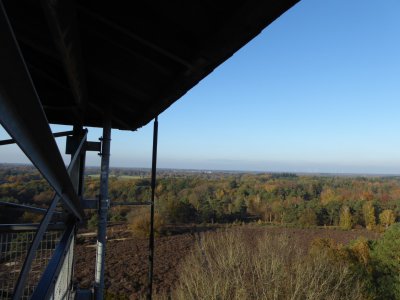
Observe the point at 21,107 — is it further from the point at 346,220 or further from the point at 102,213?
the point at 346,220

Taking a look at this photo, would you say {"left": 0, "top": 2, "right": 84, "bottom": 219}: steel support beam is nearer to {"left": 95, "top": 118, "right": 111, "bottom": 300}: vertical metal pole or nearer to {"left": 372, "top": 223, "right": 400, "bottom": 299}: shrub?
{"left": 95, "top": 118, "right": 111, "bottom": 300}: vertical metal pole

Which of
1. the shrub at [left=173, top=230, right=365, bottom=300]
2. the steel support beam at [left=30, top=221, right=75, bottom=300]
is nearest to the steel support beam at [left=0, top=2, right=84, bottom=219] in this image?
the steel support beam at [left=30, top=221, right=75, bottom=300]

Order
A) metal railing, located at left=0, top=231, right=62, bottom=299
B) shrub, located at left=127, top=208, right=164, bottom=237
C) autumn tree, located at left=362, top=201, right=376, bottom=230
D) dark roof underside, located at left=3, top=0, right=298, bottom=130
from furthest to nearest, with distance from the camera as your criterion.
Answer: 1. autumn tree, located at left=362, top=201, right=376, bottom=230
2. shrub, located at left=127, top=208, right=164, bottom=237
3. metal railing, located at left=0, top=231, right=62, bottom=299
4. dark roof underside, located at left=3, top=0, right=298, bottom=130

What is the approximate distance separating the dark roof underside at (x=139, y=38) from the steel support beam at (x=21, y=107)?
0.51 metres

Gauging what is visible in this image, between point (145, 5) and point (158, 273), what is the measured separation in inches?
913

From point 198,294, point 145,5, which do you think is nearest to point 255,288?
point 198,294

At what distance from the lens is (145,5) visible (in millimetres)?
1423

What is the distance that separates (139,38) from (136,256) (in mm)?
26848

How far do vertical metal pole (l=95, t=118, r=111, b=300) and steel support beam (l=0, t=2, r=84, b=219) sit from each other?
2.44 m

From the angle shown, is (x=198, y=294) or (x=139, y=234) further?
(x=139, y=234)

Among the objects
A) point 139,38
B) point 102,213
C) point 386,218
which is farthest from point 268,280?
point 386,218

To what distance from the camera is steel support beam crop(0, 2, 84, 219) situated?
1.95 feet

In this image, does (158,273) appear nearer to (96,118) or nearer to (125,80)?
(96,118)

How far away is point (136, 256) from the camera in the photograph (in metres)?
27.0
